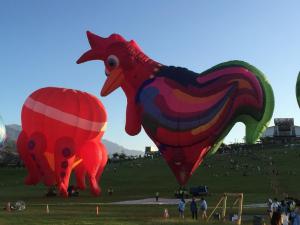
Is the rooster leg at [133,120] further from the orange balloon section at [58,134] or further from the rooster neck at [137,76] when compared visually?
the orange balloon section at [58,134]

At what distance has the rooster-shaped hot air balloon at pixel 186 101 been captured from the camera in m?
23.5

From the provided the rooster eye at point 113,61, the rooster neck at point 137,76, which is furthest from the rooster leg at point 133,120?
the rooster eye at point 113,61

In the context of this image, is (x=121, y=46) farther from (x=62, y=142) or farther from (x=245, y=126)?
(x=62, y=142)

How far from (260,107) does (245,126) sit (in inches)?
59.5

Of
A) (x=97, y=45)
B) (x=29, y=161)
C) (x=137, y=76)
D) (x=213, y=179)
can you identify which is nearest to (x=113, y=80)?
(x=137, y=76)

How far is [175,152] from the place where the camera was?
25.2 metres

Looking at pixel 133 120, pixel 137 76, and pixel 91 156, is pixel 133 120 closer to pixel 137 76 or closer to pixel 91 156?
pixel 137 76

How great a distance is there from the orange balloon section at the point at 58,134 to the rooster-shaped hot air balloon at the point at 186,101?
34.4 feet

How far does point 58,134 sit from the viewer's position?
36.6 metres

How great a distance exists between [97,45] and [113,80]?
89.8 inches

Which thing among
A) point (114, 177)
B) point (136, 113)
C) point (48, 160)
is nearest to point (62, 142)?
point (48, 160)

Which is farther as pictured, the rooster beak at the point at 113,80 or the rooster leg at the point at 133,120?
the rooster beak at the point at 113,80

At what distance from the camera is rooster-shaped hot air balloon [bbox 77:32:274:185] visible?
23531 mm

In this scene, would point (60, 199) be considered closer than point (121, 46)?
No
